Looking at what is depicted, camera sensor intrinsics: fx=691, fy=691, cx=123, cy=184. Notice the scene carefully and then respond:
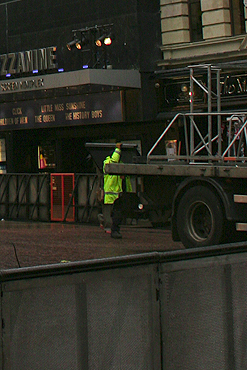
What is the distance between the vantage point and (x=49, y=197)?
20641 millimetres

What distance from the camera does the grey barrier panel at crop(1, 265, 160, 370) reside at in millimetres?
3713

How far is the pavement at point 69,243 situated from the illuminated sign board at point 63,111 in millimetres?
5105

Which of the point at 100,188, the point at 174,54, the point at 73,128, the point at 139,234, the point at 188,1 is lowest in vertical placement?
the point at 139,234

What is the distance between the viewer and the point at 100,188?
15750mm

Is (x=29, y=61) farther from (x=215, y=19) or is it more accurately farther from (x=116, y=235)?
(x=116, y=235)

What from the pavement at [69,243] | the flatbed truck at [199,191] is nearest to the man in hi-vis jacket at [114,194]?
the pavement at [69,243]

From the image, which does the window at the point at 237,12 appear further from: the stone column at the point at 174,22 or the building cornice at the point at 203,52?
the stone column at the point at 174,22

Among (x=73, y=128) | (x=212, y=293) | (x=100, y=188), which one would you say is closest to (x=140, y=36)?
(x=73, y=128)

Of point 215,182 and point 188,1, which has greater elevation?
point 188,1

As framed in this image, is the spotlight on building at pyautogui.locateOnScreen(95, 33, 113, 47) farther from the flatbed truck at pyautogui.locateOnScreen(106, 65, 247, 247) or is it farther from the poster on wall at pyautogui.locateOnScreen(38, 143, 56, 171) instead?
the flatbed truck at pyautogui.locateOnScreen(106, 65, 247, 247)

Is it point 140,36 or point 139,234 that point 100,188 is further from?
point 140,36

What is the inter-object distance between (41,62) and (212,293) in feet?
68.1

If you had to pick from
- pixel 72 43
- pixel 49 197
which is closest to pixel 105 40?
pixel 72 43

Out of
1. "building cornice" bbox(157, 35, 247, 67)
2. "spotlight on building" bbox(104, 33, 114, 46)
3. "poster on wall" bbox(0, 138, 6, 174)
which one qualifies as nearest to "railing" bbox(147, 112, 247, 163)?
"building cornice" bbox(157, 35, 247, 67)
